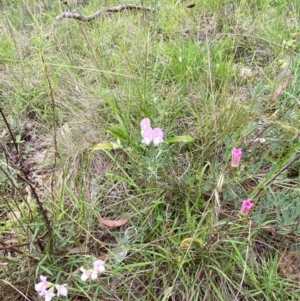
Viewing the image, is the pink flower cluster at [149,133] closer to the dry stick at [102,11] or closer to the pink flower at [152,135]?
the pink flower at [152,135]

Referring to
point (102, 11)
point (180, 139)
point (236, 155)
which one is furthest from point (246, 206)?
point (102, 11)

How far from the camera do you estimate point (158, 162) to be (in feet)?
4.20

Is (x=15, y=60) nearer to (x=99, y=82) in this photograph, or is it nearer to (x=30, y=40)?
(x=30, y=40)

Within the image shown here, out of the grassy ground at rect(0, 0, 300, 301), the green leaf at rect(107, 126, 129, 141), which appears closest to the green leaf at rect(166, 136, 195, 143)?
the grassy ground at rect(0, 0, 300, 301)

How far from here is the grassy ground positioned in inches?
44.1

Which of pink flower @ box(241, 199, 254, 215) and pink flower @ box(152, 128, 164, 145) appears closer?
pink flower @ box(241, 199, 254, 215)

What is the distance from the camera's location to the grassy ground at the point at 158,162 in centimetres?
112

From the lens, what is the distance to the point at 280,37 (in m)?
1.83

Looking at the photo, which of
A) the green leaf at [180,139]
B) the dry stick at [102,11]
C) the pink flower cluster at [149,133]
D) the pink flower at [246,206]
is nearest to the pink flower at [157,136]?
the pink flower cluster at [149,133]

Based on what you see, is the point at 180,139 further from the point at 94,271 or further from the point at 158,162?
the point at 94,271

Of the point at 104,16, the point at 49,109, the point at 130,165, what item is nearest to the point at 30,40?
the point at 104,16

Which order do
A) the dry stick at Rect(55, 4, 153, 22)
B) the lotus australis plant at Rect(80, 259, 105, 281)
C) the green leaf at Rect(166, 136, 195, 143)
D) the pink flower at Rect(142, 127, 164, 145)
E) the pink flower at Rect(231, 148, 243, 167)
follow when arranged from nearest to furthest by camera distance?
the lotus australis plant at Rect(80, 259, 105, 281) → the pink flower at Rect(231, 148, 243, 167) → the pink flower at Rect(142, 127, 164, 145) → the green leaf at Rect(166, 136, 195, 143) → the dry stick at Rect(55, 4, 153, 22)

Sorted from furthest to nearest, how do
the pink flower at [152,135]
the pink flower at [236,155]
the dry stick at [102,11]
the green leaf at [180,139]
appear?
the dry stick at [102,11]
the green leaf at [180,139]
the pink flower at [152,135]
the pink flower at [236,155]

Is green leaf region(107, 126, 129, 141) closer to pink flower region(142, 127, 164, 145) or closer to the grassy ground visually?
the grassy ground
